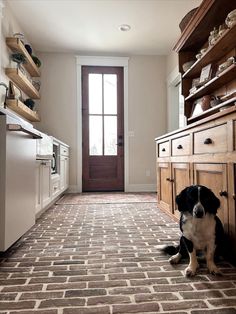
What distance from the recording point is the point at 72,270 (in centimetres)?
130

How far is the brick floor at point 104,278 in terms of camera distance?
976 millimetres

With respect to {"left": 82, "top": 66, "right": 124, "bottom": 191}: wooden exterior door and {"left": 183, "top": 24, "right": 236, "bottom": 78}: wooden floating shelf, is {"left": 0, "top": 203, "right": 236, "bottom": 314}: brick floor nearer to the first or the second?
{"left": 183, "top": 24, "right": 236, "bottom": 78}: wooden floating shelf

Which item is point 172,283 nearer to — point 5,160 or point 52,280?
point 52,280

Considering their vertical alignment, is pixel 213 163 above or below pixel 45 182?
above

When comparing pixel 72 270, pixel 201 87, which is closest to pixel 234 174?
pixel 72 270

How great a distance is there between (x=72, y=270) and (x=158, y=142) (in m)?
1.99

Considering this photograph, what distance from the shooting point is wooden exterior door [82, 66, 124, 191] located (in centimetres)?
480

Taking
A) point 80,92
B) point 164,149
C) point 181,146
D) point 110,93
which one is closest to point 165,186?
point 164,149

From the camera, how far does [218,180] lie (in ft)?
4.99

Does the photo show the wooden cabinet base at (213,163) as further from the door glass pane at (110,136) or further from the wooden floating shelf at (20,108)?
the door glass pane at (110,136)

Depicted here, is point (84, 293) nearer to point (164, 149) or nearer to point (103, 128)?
point (164, 149)

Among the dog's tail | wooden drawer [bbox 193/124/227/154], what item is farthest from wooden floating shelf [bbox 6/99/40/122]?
the dog's tail

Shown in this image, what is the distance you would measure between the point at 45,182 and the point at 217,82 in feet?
6.20

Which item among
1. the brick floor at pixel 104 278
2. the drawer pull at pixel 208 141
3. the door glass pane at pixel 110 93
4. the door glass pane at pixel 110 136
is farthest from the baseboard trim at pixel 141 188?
the drawer pull at pixel 208 141
